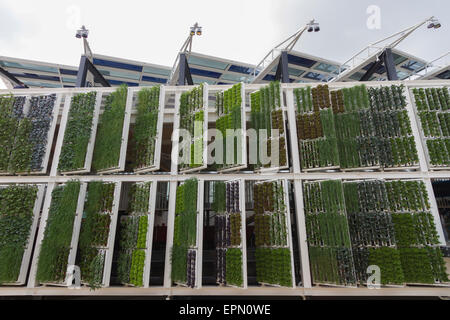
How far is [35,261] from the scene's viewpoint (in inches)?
331

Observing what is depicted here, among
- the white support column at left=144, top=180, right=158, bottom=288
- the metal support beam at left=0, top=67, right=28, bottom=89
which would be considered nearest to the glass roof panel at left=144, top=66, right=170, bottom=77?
the metal support beam at left=0, top=67, right=28, bottom=89

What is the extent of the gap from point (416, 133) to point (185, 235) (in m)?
10.1

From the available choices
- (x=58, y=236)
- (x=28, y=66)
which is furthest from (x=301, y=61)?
(x=28, y=66)

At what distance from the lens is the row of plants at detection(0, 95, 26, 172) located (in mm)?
9633

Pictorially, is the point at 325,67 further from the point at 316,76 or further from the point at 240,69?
the point at 240,69

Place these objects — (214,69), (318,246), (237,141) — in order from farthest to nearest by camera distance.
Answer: (214,69), (237,141), (318,246)

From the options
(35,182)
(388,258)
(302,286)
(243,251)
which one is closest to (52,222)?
(35,182)

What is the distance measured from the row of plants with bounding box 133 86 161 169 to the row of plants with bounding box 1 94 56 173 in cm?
390

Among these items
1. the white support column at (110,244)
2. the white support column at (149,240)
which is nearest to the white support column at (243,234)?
the white support column at (149,240)

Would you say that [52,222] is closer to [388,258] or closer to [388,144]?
[388,258]

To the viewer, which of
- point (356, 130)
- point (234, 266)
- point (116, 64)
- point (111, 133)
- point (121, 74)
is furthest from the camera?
point (121, 74)

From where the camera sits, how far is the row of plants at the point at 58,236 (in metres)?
8.15

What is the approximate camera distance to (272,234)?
8.57 metres
